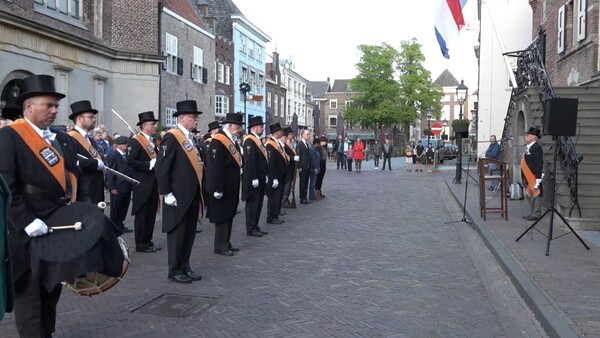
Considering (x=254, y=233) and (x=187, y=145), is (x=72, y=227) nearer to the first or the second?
(x=187, y=145)

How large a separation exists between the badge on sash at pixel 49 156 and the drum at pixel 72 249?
0.41 meters

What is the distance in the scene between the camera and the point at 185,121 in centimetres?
672

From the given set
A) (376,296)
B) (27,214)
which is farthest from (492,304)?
(27,214)

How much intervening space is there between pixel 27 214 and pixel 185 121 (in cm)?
296

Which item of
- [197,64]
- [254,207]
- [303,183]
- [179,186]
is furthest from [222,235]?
[197,64]

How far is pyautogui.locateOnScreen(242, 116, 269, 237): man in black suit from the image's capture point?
9453 millimetres

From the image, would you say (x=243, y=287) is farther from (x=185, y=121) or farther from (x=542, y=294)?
(x=542, y=294)

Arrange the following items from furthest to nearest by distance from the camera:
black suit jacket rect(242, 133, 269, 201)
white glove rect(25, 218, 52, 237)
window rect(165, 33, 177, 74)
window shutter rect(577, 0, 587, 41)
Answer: window rect(165, 33, 177, 74) → window shutter rect(577, 0, 587, 41) → black suit jacket rect(242, 133, 269, 201) → white glove rect(25, 218, 52, 237)

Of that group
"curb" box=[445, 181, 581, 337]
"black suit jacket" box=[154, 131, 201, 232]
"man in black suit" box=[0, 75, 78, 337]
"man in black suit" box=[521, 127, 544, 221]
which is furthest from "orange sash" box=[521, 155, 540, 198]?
"man in black suit" box=[0, 75, 78, 337]

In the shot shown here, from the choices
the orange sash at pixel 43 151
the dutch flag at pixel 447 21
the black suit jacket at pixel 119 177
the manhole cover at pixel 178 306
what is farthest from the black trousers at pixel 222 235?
the dutch flag at pixel 447 21

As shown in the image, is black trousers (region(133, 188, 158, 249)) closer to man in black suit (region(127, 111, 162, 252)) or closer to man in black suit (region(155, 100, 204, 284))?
man in black suit (region(127, 111, 162, 252))

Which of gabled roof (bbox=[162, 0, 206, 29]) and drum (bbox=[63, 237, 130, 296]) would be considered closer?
drum (bbox=[63, 237, 130, 296])

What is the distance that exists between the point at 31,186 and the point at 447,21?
1567 centimetres

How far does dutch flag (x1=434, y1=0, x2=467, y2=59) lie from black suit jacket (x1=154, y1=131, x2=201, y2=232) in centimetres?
1274
